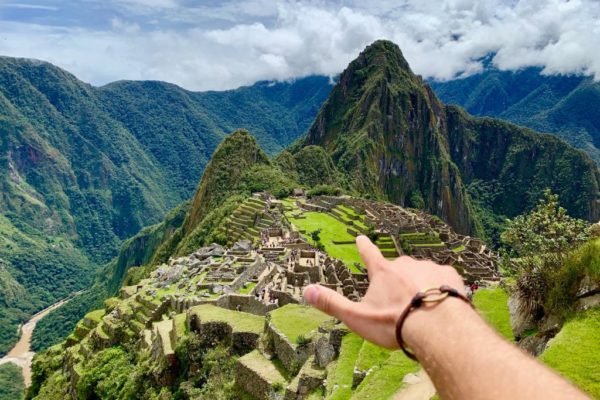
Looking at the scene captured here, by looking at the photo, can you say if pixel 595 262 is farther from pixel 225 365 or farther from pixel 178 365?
pixel 178 365

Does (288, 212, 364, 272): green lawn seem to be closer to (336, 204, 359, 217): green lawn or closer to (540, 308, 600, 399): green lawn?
(336, 204, 359, 217): green lawn

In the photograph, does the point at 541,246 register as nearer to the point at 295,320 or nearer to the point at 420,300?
the point at 420,300

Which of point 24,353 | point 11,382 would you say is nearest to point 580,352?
point 11,382

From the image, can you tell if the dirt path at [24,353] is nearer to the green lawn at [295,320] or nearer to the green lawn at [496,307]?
the green lawn at [295,320]

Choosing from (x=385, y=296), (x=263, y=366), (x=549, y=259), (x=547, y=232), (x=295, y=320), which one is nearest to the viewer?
(x=385, y=296)

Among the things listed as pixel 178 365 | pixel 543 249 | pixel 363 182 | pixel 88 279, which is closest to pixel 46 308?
pixel 88 279

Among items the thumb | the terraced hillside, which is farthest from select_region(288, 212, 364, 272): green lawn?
the thumb

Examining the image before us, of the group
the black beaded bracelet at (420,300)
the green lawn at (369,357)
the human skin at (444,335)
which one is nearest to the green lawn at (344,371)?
the green lawn at (369,357)
